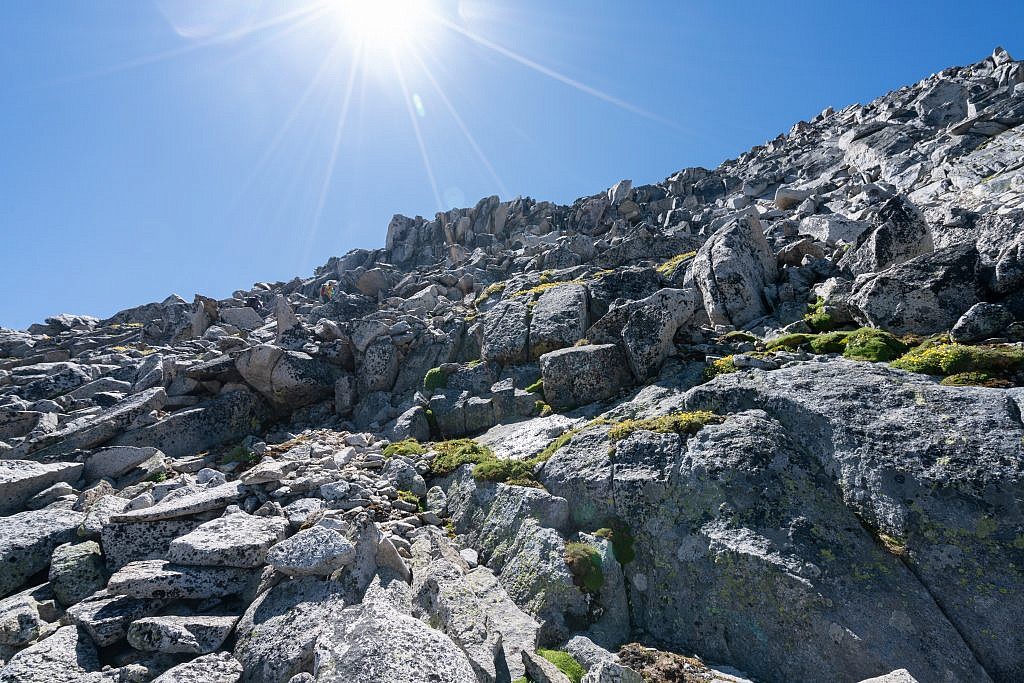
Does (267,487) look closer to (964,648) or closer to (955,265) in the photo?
(964,648)

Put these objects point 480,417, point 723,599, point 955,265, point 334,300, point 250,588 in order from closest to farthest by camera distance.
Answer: point 723,599 < point 250,588 < point 955,265 < point 480,417 < point 334,300

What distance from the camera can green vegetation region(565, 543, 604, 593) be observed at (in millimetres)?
9062

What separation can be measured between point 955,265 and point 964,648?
1175 centimetres

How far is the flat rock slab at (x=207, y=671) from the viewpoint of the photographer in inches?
262

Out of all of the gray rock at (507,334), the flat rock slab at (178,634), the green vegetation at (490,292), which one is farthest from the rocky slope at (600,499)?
the green vegetation at (490,292)

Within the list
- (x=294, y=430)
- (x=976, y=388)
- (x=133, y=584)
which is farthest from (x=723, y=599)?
(x=294, y=430)

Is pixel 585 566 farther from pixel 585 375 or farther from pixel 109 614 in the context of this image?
pixel 585 375

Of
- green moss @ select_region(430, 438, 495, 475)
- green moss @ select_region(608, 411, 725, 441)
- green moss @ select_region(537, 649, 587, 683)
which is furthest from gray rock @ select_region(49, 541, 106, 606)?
green moss @ select_region(608, 411, 725, 441)

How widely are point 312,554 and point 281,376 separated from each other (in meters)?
17.1

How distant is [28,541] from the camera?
10.5 m

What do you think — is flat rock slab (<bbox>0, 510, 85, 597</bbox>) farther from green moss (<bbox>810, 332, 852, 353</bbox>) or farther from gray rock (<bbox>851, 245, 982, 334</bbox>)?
gray rock (<bbox>851, 245, 982, 334</bbox>)

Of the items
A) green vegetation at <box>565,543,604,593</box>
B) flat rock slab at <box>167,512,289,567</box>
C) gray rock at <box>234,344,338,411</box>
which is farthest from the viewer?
gray rock at <box>234,344,338,411</box>

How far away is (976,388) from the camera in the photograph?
967cm

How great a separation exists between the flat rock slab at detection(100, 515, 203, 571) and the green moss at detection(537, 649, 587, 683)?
8.05 metres
